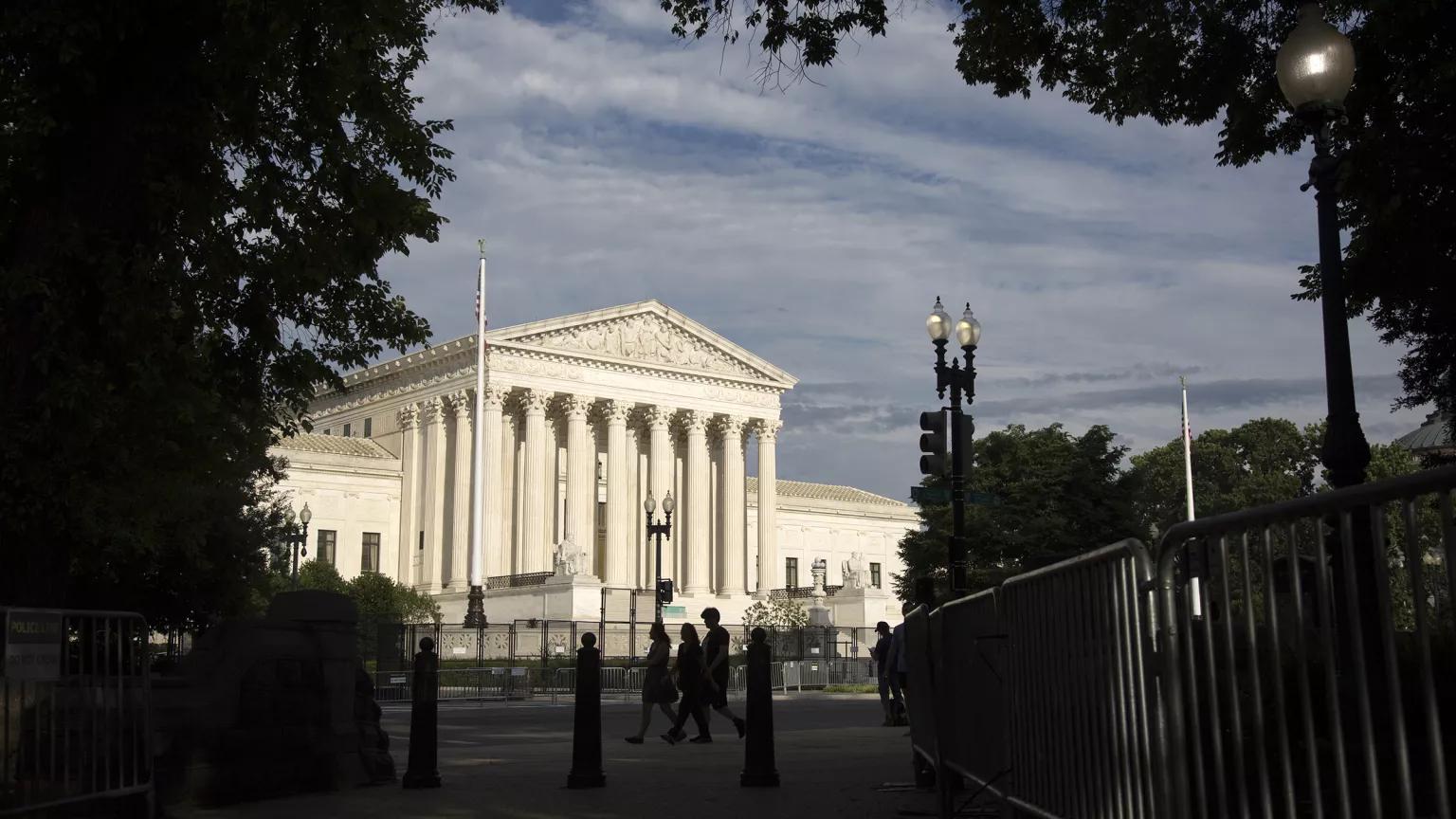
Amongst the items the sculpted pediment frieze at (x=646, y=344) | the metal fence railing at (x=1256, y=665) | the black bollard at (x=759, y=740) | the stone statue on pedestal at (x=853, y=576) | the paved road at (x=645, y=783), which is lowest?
the paved road at (x=645, y=783)

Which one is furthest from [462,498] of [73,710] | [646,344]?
[73,710]

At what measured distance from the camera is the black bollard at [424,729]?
534 inches

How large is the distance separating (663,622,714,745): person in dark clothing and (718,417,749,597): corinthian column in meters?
63.7

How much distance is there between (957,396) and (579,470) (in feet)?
195

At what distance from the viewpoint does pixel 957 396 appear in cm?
2198

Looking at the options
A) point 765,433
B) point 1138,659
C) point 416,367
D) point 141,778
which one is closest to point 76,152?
point 141,778

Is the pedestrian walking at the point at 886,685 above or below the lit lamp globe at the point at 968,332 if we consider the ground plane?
below

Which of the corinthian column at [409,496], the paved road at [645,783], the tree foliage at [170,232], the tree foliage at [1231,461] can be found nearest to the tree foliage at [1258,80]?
the tree foliage at [170,232]

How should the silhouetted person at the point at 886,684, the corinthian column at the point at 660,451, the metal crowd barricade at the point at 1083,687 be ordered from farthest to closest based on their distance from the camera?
the corinthian column at the point at 660,451 → the silhouetted person at the point at 886,684 → the metal crowd barricade at the point at 1083,687

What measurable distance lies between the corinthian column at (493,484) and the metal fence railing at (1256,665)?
2761 inches

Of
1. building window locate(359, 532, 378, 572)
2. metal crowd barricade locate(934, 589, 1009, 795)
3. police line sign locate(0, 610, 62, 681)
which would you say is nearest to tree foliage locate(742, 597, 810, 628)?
building window locate(359, 532, 378, 572)

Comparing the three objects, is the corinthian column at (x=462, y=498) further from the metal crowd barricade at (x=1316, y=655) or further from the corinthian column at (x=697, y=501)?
the metal crowd barricade at (x=1316, y=655)

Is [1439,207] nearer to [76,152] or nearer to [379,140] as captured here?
[379,140]

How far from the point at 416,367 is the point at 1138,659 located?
77.7 meters
